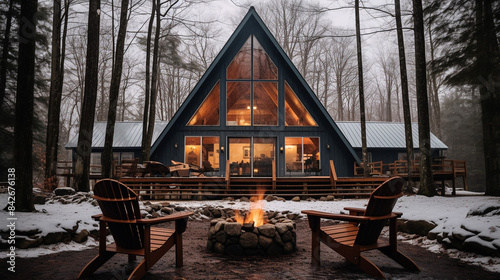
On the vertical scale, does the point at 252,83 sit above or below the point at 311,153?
above

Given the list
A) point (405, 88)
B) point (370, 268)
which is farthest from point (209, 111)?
point (370, 268)

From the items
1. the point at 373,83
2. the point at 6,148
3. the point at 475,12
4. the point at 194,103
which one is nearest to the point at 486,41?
the point at 475,12

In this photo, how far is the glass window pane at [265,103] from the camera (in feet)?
46.8

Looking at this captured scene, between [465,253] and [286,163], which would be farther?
[286,163]

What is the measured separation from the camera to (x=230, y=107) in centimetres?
1422

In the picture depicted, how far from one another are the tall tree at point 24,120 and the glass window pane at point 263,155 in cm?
943

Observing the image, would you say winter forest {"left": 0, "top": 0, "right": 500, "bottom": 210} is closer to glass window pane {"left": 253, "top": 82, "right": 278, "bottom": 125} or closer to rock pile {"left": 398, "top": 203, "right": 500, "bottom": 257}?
glass window pane {"left": 253, "top": 82, "right": 278, "bottom": 125}

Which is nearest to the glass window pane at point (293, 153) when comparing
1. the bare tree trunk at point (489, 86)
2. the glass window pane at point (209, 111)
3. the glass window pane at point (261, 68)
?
the glass window pane at point (261, 68)

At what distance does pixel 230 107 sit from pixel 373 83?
22333mm

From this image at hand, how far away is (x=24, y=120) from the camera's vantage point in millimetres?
5535

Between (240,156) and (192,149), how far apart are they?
2193 millimetres

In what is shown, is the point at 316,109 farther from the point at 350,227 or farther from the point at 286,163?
the point at 350,227

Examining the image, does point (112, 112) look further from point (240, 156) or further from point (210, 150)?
point (240, 156)

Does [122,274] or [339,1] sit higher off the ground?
[339,1]
